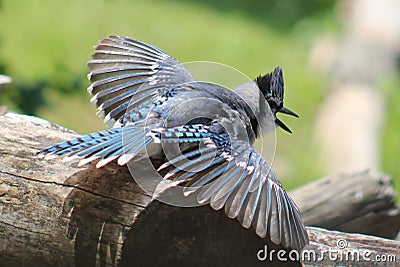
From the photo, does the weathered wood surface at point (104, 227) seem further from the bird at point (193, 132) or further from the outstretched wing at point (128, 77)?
the outstretched wing at point (128, 77)

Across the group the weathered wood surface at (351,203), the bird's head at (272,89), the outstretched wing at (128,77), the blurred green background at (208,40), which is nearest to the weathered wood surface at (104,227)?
the outstretched wing at (128,77)

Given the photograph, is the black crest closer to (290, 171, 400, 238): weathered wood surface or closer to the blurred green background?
(290, 171, 400, 238): weathered wood surface

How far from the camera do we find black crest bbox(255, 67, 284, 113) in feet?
11.6

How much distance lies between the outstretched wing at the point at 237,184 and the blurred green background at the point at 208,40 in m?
3.41

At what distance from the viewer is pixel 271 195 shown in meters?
2.86

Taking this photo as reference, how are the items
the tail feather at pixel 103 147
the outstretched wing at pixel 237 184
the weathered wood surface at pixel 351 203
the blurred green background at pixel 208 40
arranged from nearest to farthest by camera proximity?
the outstretched wing at pixel 237 184 → the tail feather at pixel 103 147 → the weathered wood surface at pixel 351 203 → the blurred green background at pixel 208 40

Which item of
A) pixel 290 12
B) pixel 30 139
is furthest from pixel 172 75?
pixel 290 12

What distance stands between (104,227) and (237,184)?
525mm

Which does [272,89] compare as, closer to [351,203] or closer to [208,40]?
[351,203]

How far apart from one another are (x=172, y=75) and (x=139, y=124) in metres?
0.60

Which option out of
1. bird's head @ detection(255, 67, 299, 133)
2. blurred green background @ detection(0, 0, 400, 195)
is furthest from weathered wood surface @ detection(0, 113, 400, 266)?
blurred green background @ detection(0, 0, 400, 195)

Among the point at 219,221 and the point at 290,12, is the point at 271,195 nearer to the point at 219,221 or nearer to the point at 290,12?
the point at 219,221

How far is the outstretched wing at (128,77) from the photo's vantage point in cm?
347

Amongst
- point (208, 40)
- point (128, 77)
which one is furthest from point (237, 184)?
point (208, 40)
